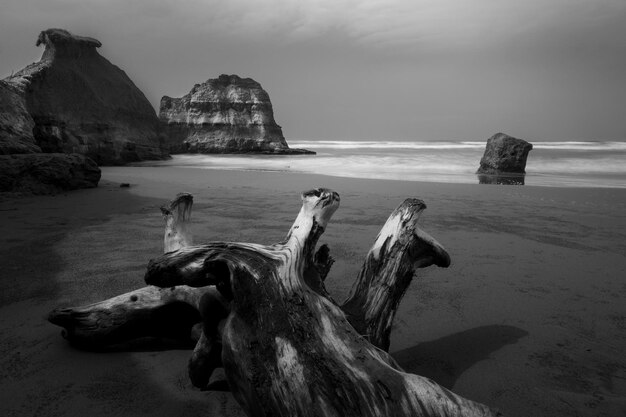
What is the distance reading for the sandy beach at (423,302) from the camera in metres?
1.68

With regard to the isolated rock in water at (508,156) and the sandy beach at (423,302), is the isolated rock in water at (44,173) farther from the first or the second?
the isolated rock in water at (508,156)

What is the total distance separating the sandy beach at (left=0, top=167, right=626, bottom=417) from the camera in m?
1.68

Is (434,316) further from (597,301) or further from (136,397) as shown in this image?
(136,397)

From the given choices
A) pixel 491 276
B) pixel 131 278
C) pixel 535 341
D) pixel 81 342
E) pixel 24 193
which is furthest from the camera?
pixel 24 193

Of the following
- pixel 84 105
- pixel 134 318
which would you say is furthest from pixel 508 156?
pixel 84 105

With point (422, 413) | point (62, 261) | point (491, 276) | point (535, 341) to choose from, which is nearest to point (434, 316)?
point (535, 341)

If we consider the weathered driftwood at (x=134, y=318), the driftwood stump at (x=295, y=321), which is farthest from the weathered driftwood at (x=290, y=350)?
the weathered driftwood at (x=134, y=318)

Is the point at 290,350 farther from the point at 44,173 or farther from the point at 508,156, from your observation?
the point at 508,156

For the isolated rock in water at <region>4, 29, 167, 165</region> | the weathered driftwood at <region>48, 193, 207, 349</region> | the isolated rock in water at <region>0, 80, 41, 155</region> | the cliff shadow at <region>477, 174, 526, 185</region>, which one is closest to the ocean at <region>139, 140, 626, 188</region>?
the cliff shadow at <region>477, 174, 526, 185</region>

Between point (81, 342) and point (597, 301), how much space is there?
3001 millimetres

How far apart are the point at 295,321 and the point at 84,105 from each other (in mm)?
19186

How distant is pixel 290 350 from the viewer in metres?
1.31

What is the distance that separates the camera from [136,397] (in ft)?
5.38

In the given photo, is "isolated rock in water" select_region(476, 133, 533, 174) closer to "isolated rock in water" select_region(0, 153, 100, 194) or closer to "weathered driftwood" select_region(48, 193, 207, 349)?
"isolated rock in water" select_region(0, 153, 100, 194)
